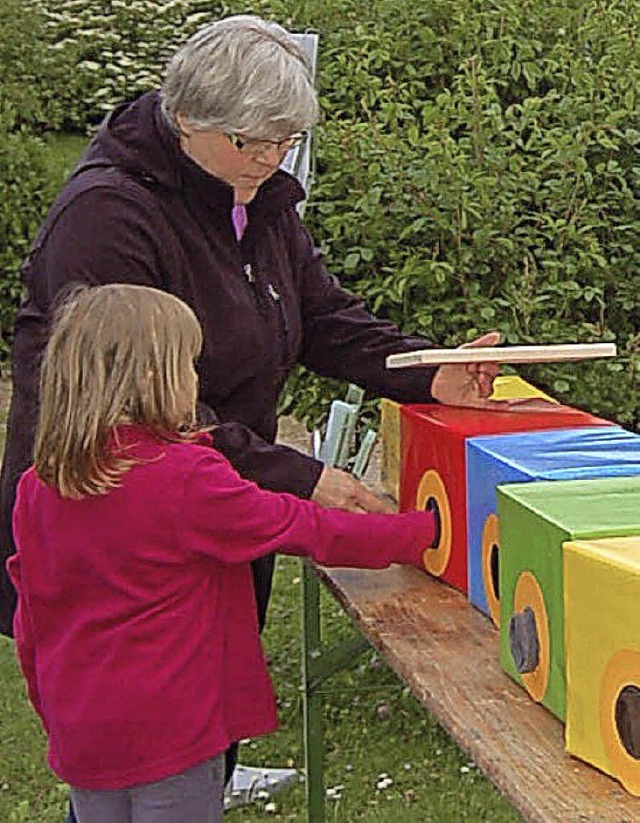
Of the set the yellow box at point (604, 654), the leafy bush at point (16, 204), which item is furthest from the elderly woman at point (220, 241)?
the leafy bush at point (16, 204)

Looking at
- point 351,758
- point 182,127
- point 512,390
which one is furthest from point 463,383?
point 351,758

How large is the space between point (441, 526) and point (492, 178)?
6.07ft

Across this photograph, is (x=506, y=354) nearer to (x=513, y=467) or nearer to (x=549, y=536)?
(x=513, y=467)

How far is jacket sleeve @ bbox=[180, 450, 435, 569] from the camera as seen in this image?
218 cm

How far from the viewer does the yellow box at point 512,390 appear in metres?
2.75

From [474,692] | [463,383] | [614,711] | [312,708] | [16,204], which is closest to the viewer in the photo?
[614,711]

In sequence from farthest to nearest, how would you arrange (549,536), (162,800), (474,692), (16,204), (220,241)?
1. (16,204)
2. (220,241)
3. (162,800)
4. (474,692)
5. (549,536)

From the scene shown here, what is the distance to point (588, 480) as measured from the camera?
2.06 m

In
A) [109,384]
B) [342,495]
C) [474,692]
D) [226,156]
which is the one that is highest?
[226,156]

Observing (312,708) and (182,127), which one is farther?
(312,708)

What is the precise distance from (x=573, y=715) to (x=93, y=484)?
0.72m

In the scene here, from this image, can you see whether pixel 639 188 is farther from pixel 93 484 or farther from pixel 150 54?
pixel 150 54

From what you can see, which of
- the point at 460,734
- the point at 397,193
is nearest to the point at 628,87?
the point at 397,193

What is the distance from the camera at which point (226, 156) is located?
8.21 ft
